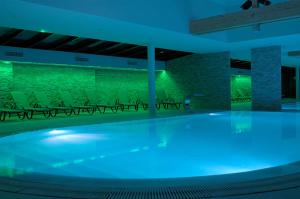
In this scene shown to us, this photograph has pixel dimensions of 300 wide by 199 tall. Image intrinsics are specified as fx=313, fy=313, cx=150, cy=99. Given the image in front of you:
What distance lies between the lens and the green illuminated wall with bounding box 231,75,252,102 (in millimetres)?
20709

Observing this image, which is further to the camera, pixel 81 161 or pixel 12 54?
pixel 12 54

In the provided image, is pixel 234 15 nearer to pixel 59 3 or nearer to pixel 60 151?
pixel 59 3

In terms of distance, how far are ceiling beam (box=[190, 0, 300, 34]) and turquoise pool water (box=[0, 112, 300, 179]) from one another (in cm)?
262

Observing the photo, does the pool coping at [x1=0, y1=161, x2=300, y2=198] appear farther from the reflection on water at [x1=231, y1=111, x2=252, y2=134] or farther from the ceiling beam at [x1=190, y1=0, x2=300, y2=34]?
the ceiling beam at [x1=190, y1=0, x2=300, y2=34]

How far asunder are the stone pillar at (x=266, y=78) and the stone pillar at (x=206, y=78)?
4.10ft

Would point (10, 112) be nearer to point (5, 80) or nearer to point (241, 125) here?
point (5, 80)

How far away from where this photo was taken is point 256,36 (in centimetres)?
1093

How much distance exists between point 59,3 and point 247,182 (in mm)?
5467

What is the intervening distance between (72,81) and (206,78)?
6.15m

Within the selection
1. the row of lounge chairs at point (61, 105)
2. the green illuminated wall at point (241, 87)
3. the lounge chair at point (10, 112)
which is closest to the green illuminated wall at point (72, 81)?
the row of lounge chairs at point (61, 105)

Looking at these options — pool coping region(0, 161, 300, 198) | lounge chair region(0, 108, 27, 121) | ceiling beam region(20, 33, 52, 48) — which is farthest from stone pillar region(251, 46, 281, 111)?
pool coping region(0, 161, 300, 198)

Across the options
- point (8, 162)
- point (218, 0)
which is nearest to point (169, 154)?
point (8, 162)

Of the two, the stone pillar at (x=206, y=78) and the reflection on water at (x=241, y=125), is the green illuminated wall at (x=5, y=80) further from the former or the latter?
the reflection on water at (x=241, y=125)

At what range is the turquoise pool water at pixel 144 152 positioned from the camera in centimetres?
359
